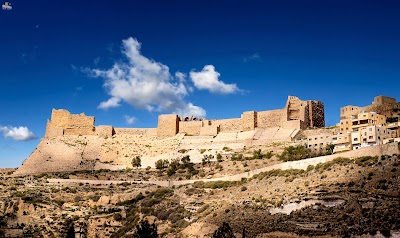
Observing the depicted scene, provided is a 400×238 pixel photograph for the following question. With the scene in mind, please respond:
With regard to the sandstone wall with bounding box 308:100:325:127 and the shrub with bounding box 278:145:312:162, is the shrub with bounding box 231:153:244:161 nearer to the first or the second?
the shrub with bounding box 278:145:312:162

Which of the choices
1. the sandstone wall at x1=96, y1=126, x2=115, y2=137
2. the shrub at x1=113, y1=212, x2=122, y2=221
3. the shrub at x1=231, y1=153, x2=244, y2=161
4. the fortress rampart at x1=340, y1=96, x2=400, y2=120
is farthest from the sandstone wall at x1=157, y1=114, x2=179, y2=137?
the shrub at x1=113, y1=212, x2=122, y2=221

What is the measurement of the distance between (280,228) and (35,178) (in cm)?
3377

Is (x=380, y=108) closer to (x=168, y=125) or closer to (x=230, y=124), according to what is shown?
(x=230, y=124)

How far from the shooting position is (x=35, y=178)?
56.7 meters

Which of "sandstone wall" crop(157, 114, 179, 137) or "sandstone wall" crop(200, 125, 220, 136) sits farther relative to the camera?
"sandstone wall" crop(157, 114, 179, 137)

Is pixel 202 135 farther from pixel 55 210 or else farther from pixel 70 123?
pixel 55 210

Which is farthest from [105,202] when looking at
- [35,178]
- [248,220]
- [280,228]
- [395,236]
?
[395,236]

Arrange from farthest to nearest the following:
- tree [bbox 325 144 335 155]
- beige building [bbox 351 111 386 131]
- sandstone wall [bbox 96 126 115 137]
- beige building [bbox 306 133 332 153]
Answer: sandstone wall [bbox 96 126 115 137] → beige building [bbox 351 111 386 131] → beige building [bbox 306 133 332 153] → tree [bbox 325 144 335 155]

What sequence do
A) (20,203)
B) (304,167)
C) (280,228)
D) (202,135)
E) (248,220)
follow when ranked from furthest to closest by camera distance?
(202,135) → (20,203) → (304,167) → (248,220) → (280,228)

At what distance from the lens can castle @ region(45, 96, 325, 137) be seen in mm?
62219

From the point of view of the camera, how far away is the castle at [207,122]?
6222 cm

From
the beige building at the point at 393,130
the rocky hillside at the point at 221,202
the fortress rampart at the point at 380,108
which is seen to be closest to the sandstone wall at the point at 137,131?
the rocky hillside at the point at 221,202

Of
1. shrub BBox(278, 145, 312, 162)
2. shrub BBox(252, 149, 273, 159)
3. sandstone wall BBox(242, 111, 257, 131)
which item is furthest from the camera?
sandstone wall BBox(242, 111, 257, 131)

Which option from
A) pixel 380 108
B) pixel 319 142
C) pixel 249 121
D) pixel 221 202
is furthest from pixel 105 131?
pixel 380 108
